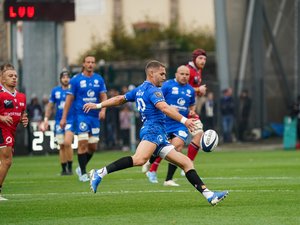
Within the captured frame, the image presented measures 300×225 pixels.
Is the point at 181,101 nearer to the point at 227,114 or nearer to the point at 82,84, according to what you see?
the point at 82,84

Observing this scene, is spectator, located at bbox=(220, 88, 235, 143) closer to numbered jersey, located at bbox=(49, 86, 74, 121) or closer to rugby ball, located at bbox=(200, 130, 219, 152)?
numbered jersey, located at bbox=(49, 86, 74, 121)

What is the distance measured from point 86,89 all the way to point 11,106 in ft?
16.9

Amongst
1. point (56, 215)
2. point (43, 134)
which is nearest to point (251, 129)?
point (43, 134)

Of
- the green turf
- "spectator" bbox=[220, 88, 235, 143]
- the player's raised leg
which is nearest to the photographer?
the green turf

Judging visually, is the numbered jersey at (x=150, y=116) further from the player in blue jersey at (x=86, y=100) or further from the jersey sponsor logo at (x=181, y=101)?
the player in blue jersey at (x=86, y=100)

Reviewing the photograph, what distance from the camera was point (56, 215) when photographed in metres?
14.4

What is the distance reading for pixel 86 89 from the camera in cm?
2200

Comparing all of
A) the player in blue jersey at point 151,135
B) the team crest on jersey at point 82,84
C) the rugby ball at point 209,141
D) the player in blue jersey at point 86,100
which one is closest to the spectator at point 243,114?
the player in blue jersey at point 86,100

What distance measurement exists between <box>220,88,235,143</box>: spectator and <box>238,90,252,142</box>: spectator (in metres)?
0.74

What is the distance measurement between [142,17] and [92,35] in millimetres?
6005

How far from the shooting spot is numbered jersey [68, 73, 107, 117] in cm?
2198

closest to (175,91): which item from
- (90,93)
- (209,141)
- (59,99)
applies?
(90,93)

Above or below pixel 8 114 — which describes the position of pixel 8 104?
above

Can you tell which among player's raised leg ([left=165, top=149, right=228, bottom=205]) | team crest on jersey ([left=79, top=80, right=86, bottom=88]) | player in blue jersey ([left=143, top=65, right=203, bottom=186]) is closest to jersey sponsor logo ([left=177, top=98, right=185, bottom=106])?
player in blue jersey ([left=143, top=65, right=203, bottom=186])
